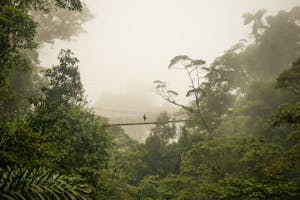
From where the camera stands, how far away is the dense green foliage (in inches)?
252

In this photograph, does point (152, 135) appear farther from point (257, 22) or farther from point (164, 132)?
point (257, 22)

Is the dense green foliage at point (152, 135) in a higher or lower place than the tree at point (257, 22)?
lower

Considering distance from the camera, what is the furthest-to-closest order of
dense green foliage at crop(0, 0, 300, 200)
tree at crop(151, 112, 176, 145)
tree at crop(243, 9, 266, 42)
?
1. tree at crop(243, 9, 266, 42)
2. tree at crop(151, 112, 176, 145)
3. dense green foliage at crop(0, 0, 300, 200)

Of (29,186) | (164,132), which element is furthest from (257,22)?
(29,186)

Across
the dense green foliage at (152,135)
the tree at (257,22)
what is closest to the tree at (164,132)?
the dense green foliage at (152,135)

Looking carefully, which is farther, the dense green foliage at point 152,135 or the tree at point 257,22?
the tree at point 257,22

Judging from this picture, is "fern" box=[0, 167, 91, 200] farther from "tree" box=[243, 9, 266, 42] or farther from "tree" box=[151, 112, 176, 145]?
"tree" box=[243, 9, 266, 42]

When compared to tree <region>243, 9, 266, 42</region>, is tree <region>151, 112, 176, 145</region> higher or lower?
lower

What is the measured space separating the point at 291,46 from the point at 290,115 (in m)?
18.1

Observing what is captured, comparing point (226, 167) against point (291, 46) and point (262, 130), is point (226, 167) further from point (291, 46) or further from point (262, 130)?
point (291, 46)

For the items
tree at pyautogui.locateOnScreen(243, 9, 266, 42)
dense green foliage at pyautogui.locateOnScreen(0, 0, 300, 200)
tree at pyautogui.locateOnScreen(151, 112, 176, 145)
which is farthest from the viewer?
tree at pyautogui.locateOnScreen(243, 9, 266, 42)

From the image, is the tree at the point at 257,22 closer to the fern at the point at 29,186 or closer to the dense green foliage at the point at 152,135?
the dense green foliage at the point at 152,135

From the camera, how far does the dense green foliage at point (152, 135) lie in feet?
21.0

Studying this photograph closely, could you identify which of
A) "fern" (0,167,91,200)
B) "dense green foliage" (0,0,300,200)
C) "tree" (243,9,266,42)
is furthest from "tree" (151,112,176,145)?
"fern" (0,167,91,200)
